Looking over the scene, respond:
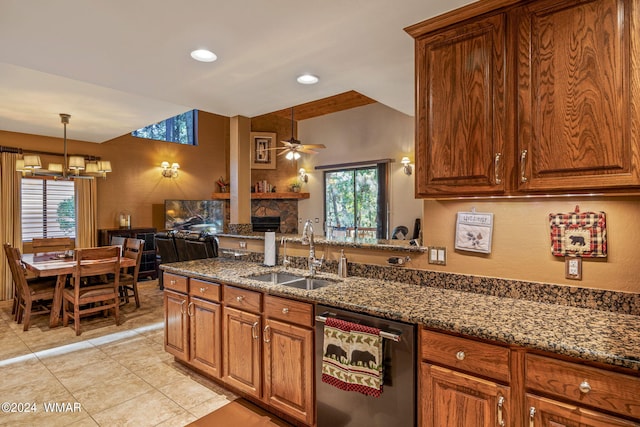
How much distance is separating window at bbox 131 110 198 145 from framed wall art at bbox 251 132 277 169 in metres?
1.42

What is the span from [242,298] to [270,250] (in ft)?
2.29

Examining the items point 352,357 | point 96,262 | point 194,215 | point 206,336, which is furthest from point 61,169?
point 352,357

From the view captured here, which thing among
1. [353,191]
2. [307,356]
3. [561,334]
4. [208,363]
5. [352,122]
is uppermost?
[352,122]

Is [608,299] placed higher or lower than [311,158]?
lower

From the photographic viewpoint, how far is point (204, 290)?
263 cm

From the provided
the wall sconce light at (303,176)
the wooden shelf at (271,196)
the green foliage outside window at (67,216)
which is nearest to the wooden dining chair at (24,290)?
the green foliage outside window at (67,216)

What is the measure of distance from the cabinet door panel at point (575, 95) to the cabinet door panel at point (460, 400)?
927mm

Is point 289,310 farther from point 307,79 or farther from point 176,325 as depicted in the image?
point 307,79

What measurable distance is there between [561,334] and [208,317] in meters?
2.19

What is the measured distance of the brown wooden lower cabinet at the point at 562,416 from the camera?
1.20 metres

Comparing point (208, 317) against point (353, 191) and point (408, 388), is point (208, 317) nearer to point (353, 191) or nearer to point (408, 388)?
point (408, 388)

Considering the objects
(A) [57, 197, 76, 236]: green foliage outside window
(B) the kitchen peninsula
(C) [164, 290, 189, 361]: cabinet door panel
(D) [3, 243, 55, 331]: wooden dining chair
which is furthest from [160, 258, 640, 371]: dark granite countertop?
(A) [57, 197, 76, 236]: green foliage outside window

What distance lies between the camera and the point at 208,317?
261cm

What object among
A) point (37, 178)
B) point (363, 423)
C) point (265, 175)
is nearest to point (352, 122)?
point (265, 175)
